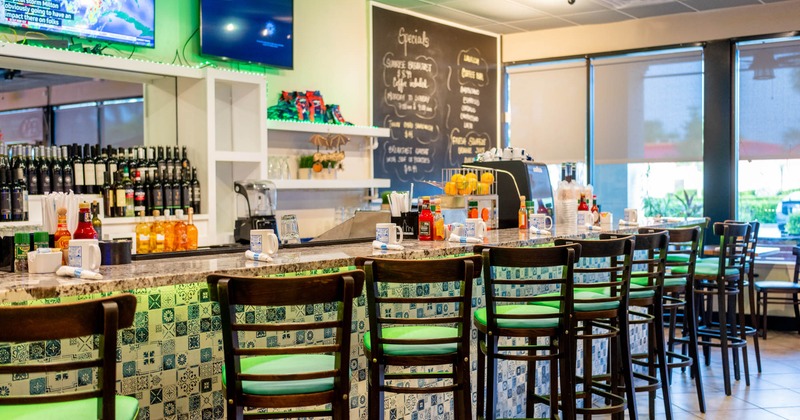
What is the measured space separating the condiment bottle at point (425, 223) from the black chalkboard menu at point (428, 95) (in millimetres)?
3268

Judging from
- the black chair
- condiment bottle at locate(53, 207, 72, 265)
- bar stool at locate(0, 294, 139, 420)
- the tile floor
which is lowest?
the tile floor

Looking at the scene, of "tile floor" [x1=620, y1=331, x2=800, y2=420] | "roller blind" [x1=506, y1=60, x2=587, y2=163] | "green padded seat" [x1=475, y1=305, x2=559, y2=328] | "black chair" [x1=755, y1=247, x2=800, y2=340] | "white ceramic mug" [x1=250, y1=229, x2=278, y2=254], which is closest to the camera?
"white ceramic mug" [x1=250, y1=229, x2=278, y2=254]

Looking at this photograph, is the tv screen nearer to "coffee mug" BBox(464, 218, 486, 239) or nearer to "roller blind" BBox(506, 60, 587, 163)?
"coffee mug" BBox(464, 218, 486, 239)

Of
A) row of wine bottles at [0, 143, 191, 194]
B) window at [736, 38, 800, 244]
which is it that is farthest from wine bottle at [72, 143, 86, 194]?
window at [736, 38, 800, 244]

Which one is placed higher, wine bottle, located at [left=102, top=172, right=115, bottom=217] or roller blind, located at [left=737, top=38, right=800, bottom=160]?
roller blind, located at [left=737, top=38, right=800, bottom=160]

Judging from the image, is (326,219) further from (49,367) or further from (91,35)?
(49,367)

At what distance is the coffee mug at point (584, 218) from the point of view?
4.88 metres

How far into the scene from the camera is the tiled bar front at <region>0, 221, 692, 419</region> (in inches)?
88.2

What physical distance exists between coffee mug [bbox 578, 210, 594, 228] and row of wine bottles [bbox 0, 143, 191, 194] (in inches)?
110

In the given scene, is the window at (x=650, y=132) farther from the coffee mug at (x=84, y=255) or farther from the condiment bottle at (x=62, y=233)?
the coffee mug at (x=84, y=255)

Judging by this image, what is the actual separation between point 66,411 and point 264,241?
109 cm

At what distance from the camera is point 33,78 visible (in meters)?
8.52

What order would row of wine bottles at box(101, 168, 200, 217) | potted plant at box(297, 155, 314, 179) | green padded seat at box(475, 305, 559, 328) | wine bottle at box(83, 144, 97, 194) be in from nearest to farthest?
green padded seat at box(475, 305, 559, 328), wine bottle at box(83, 144, 97, 194), row of wine bottles at box(101, 168, 200, 217), potted plant at box(297, 155, 314, 179)

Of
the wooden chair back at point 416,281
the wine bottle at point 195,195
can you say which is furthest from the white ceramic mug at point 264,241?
the wine bottle at point 195,195
